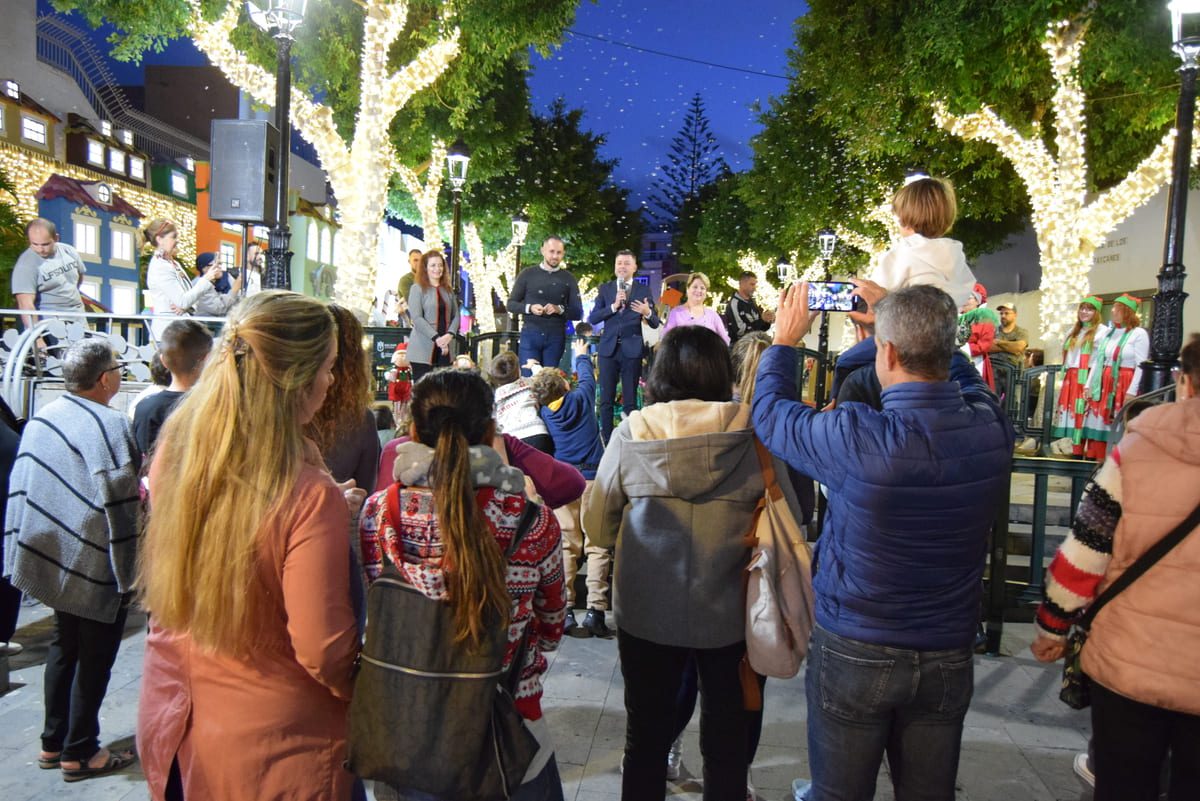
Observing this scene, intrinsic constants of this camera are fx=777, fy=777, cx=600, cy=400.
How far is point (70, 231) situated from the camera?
90.5 feet

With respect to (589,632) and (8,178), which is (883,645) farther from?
(8,178)

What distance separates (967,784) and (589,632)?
2.52 meters

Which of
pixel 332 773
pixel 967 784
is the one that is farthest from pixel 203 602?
pixel 967 784

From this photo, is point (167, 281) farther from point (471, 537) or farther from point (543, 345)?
point (471, 537)

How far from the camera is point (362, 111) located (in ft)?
43.9

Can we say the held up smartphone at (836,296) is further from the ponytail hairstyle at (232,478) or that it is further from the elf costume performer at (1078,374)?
the elf costume performer at (1078,374)

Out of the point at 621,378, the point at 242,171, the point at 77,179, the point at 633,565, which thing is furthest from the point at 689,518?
the point at 77,179

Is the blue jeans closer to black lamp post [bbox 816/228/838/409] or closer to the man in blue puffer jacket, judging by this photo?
the man in blue puffer jacket

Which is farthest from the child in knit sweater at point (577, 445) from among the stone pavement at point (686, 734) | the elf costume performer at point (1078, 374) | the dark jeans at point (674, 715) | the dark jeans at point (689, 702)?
the elf costume performer at point (1078, 374)

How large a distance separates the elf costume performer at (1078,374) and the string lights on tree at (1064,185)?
4.27 m

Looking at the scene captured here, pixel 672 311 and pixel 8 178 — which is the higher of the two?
pixel 8 178

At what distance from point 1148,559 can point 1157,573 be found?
0.05 metres

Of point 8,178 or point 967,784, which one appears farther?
point 8,178

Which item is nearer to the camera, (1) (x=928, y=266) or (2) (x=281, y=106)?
(1) (x=928, y=266)
